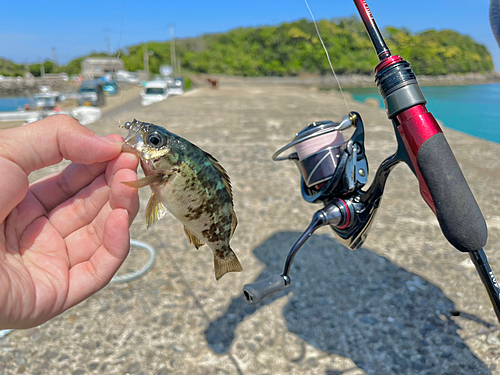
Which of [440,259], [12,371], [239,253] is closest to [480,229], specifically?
[440,259]

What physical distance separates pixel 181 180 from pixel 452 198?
4.14 ft

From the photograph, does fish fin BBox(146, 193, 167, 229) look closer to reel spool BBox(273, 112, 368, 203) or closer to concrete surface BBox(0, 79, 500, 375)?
concrete surface BBox(0, 79, 500, 375)

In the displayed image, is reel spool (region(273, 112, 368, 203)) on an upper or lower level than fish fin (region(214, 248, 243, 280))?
upper

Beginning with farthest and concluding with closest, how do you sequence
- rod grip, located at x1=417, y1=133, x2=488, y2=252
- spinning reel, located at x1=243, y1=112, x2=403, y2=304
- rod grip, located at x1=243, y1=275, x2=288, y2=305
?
spinning reel, located at x1=243, y1=112, x2=403, y2=304
rod grip, located at x1=243, y1=275, x2=288, y2=305
rod grip, located at x1=417, y1=133, x2=488, y2=252

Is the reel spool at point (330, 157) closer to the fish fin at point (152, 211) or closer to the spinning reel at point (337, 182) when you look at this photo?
the spinning reel at point (337, 182)

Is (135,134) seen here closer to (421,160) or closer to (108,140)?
(108,140)

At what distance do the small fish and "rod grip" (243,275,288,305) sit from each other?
0.54 meters

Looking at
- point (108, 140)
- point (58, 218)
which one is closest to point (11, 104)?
point (58, 218)

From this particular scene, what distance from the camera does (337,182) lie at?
218 centimetres

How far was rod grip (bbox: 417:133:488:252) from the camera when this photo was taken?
1581 mm

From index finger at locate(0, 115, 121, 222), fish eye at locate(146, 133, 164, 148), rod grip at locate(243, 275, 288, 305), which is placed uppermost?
fish eye at locate(146, 133, 164, 148)

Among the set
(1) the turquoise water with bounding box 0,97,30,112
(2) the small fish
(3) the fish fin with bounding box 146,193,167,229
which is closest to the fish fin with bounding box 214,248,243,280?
(2) the small fish

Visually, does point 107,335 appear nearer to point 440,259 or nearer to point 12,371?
point 12,371

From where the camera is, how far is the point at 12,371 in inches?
87.1
